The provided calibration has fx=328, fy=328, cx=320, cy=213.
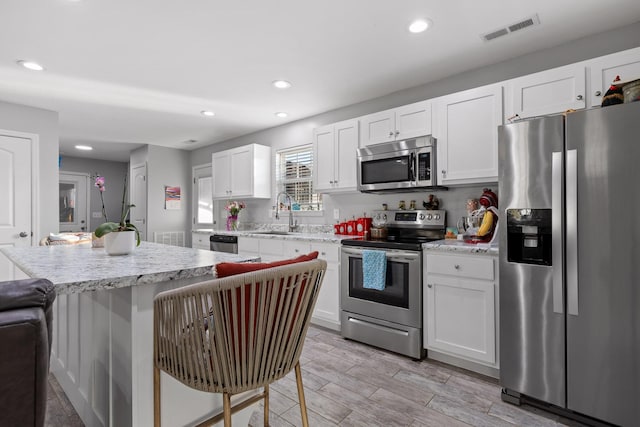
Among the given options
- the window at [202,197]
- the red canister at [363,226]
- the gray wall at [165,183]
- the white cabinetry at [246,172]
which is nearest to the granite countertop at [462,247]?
the red canister at [363,226]

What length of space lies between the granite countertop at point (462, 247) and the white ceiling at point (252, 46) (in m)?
1.53

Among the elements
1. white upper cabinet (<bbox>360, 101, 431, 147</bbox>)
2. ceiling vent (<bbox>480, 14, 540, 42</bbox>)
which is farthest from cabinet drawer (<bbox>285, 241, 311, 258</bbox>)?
ceiling vent (<bbox>480, 14, 540, 42</bbox>)

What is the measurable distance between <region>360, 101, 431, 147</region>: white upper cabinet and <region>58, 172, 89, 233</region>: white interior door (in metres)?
7.06

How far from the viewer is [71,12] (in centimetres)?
212

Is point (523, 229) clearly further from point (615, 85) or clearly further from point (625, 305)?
point (615, 85)

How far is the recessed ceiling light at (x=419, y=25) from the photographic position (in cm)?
223

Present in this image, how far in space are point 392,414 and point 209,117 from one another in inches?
156

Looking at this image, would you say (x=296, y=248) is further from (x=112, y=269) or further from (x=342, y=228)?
(x=112, y=269)

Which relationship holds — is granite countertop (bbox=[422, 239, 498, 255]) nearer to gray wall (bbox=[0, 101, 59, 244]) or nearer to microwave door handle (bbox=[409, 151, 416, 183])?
microwave door handle (bbox=[409, 151, 416, 183])

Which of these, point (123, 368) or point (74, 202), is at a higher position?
point (74, 202)

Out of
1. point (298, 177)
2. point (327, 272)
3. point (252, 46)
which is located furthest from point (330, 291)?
point (252, 46)

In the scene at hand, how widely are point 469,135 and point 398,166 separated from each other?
2.08 ft

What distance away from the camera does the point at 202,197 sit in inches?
243

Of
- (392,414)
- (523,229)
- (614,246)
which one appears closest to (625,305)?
(614,246)
